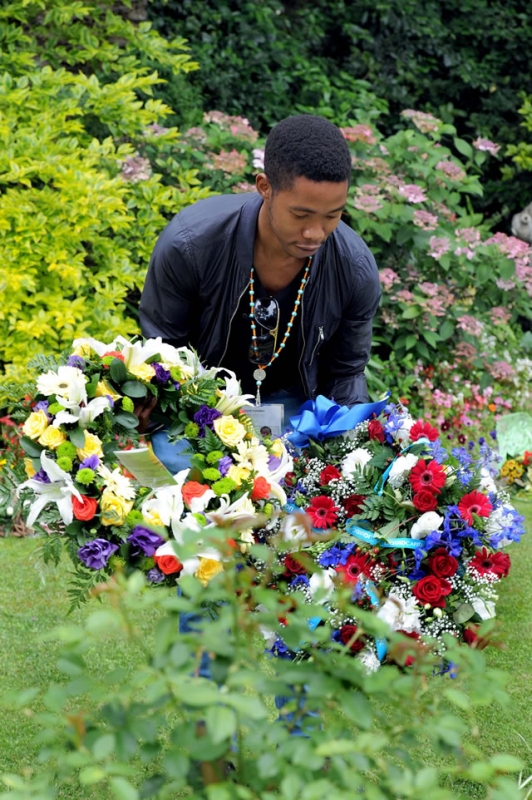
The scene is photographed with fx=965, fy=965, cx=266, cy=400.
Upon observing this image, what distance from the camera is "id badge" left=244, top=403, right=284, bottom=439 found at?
275 centimetres

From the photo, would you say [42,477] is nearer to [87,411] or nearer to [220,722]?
[87,411]

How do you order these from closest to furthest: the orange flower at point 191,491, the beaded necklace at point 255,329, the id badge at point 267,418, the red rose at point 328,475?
the orange flower at point 191,491
the red rose at point 328,475
the id badge at point 267,418
the beaded necklace at point 255,329

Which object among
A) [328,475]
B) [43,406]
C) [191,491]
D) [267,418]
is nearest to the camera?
[191,491]

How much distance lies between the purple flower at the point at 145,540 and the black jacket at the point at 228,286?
2.60 ft

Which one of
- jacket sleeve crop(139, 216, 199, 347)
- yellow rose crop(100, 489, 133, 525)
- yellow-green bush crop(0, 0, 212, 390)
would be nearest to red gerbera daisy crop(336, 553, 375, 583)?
yellow rose crop(100, 489, 133, 525)

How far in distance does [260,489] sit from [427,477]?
42 cm

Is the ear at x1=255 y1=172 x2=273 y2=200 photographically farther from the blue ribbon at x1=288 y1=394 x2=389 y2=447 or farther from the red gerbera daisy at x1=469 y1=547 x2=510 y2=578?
the red gerbera daisy at x1=469 y1=547 x2=510 y2=578

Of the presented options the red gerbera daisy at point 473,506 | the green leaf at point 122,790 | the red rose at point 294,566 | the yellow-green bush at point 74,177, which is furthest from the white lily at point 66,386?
the yellow-green bush at point 74,177

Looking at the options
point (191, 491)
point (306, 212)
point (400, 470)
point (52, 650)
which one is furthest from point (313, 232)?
point (52, 650)

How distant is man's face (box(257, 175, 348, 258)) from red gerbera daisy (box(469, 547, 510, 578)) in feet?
2.87

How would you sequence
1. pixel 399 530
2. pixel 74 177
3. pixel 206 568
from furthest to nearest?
pixel 74 177 < pixel 399 530 < pixel 206 568

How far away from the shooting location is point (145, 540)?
2.12 metres

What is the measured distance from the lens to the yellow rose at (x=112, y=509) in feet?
7.02

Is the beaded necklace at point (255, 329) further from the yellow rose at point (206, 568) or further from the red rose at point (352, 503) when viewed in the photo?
the yellow rose at point (206, 568)
